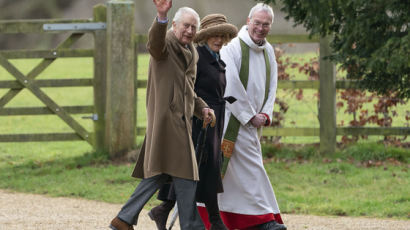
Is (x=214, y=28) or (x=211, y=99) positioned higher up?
(x=214, y=28)

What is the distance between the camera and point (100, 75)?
9.68 metres

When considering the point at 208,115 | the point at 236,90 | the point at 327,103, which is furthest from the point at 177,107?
the point at 327,103

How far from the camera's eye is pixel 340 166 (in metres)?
9.25

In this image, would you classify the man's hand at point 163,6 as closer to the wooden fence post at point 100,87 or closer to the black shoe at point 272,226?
the black shoe at point 272,226

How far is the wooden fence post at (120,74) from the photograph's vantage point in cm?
940

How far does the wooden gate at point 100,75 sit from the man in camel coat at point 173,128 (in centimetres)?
409

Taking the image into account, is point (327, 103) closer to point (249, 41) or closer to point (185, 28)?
point (249, 41)

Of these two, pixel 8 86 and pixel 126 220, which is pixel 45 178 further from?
pixel 126 220

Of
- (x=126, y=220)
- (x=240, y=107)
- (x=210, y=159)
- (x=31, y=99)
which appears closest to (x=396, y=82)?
(x=240, y=107)

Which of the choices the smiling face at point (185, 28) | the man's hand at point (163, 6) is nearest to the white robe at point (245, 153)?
the smiling face at point (185, 28)

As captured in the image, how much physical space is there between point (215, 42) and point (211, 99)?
0.40 m

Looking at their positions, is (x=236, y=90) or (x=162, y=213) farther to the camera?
(x=236, y=90)

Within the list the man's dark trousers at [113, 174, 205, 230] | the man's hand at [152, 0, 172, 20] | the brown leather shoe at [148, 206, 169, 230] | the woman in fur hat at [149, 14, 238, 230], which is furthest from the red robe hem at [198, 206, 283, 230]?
the man's hand at [152, 0, 172, 20]

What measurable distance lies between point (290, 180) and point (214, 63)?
3253mm
